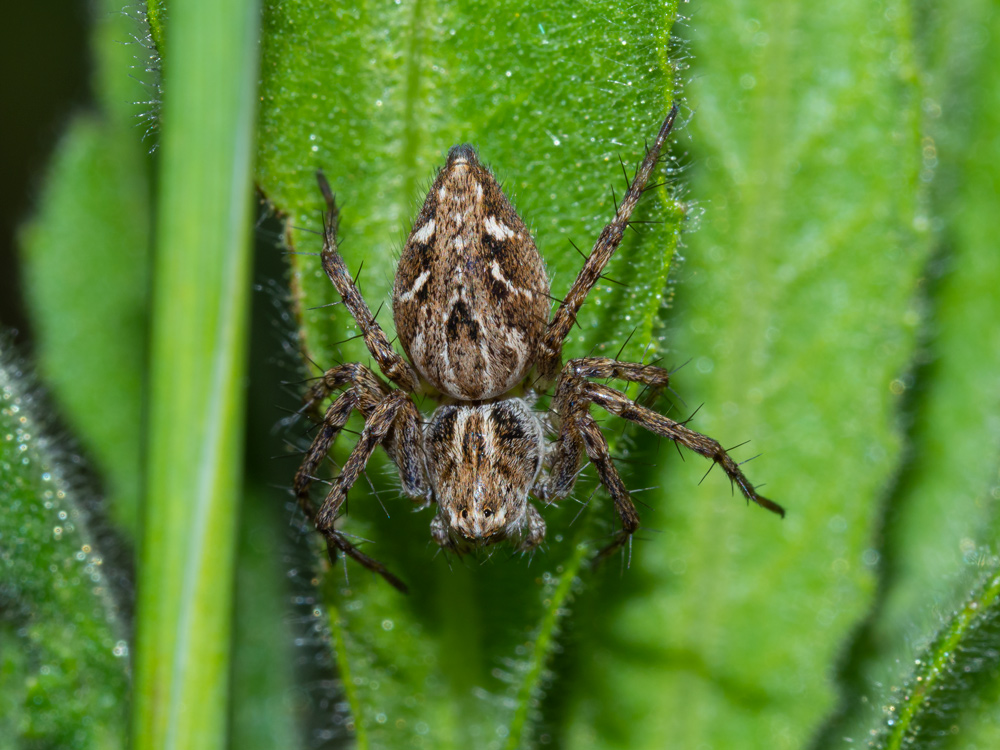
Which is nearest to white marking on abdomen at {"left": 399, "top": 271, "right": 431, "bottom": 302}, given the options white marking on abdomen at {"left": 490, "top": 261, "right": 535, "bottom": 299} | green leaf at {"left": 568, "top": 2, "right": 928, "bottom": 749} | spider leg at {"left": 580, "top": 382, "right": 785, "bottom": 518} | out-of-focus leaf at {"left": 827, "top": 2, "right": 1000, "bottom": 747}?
white marking on abdomen at {"left": 490, "top": 261, "right": 535, "bottom": 299}

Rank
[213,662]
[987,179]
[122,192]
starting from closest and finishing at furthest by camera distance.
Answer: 1. [213,662]
2. [987,179]
3. [122,192]

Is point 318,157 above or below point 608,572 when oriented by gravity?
above

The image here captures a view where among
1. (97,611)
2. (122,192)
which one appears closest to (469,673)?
(97,611)

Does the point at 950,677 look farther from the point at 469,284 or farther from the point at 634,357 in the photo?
the point at 469,284

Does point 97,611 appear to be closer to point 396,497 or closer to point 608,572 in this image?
point 396,497

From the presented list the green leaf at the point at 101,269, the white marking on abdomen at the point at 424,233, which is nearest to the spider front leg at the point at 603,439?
the white marking on abdomen at the point at 424,233

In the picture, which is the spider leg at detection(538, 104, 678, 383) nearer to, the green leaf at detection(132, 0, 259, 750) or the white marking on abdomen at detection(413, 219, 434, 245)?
the white marking on abdomen at detection(413, 219, 434, 245)
